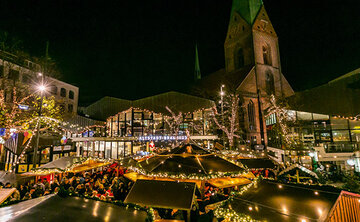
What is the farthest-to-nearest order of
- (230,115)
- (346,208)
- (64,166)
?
(230,115) < (64,166) < (346,208)

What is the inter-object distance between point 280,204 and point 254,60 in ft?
105

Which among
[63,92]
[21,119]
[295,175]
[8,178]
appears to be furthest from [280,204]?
[63,92]

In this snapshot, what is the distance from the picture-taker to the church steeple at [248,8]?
33.3 m

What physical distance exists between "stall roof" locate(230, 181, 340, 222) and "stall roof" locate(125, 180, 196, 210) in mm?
1036

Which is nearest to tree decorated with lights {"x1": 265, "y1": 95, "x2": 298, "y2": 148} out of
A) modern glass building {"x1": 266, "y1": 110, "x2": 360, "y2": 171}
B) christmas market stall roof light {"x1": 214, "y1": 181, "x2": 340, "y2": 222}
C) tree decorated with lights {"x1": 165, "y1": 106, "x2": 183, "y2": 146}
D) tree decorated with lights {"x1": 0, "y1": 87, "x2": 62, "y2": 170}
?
modern glass building {"x1": 266, "y1": 110, "x2": 360, "y2": 171}

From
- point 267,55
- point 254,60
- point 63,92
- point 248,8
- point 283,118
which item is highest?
point 248,8

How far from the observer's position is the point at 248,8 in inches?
1334

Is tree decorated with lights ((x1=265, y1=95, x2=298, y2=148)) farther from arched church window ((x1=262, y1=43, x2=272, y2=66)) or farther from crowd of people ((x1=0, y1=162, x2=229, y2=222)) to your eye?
crowd of people ((x1=0, y1=162, x2=229, y2=222))

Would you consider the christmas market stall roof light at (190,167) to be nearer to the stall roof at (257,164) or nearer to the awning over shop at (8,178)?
the stall roof at (257,164)

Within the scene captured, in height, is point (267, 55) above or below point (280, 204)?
above

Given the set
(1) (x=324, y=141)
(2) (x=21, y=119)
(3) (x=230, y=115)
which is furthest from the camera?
(3) (x=230, y=115)

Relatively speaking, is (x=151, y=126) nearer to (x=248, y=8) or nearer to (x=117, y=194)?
(x=117, y=194)

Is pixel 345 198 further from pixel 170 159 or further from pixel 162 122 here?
pixel 162 122

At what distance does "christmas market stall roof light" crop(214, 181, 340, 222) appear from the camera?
303 cm
